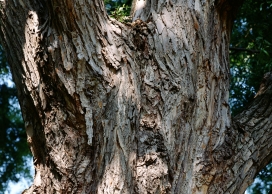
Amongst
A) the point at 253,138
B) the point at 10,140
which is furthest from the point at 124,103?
the point at 10,140

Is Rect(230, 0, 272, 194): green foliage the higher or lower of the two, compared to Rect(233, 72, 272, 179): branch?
higher

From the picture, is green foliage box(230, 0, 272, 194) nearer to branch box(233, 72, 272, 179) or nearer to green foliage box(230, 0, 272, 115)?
green foliage box(230, 0, 272, 115)

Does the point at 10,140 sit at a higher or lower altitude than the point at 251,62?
higher

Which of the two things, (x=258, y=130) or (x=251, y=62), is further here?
(x=251, y=62)

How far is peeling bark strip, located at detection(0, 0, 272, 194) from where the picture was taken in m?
1.76

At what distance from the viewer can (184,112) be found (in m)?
1.94

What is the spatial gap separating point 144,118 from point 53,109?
1.32ft

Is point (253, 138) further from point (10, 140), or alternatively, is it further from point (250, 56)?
point (10, 140)

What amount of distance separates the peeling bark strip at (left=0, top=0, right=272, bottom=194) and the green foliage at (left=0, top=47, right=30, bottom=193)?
5.02 metres

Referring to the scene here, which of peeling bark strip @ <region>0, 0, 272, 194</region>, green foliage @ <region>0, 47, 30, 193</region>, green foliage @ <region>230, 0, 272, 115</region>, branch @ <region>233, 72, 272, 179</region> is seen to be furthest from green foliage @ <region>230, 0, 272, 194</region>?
green foliage @ <region>0, 47, 30, 193</region>

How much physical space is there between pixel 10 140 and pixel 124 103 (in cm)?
553

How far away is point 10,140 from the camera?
272 inches

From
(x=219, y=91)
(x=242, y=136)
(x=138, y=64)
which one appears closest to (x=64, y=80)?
(x=138, y=64)

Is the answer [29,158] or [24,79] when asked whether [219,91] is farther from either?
[29,158]
